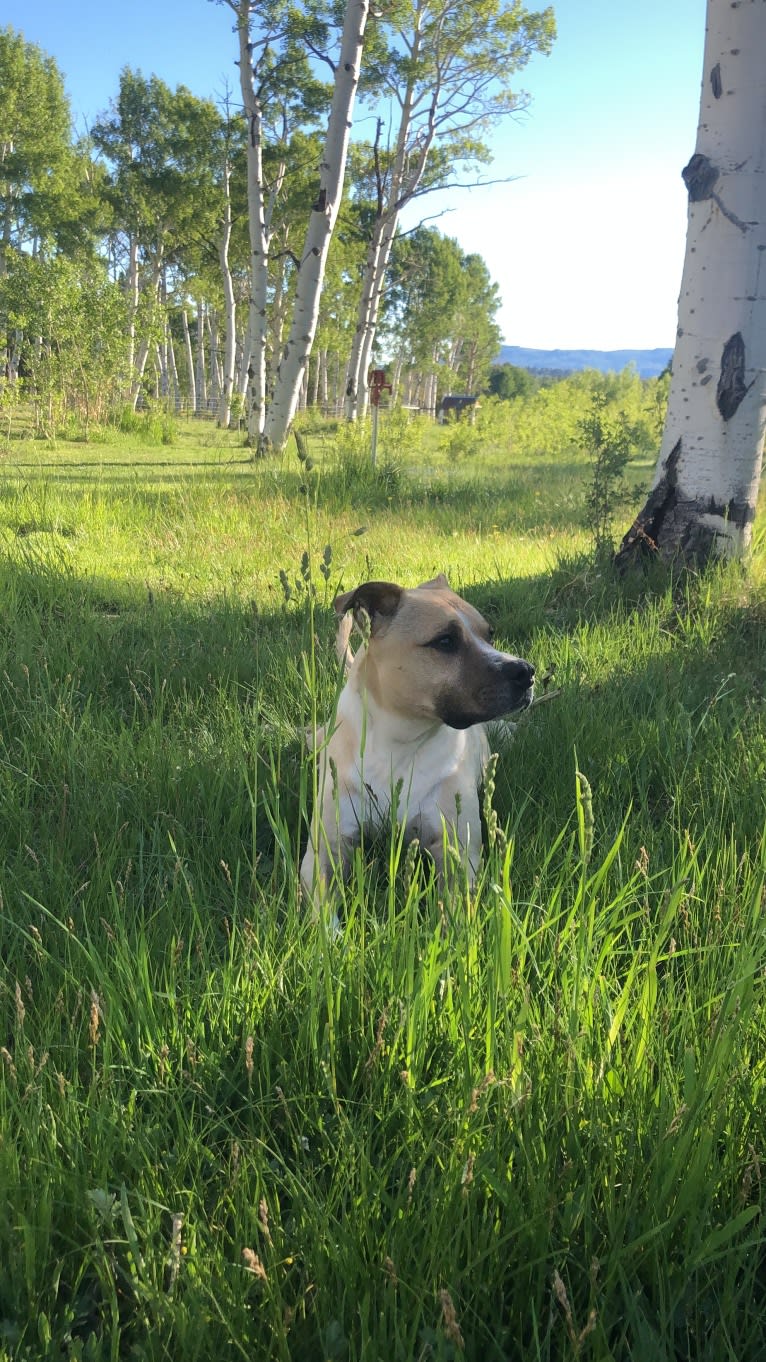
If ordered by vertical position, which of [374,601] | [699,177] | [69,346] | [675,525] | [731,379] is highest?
[69,346]

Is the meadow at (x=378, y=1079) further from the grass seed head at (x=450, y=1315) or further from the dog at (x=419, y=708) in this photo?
the dog at (x=419, y=708)

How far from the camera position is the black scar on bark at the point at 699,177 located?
5.00m

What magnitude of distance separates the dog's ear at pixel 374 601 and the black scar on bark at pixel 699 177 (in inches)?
151

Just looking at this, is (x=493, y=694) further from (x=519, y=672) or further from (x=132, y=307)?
(x=132, y=307)

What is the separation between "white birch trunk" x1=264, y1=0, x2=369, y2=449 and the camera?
12.5 m

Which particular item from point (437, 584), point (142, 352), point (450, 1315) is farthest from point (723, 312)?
point (142, 352)

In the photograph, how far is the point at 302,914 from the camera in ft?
7.01

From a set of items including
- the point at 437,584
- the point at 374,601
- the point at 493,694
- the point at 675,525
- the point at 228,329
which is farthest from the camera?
the point at 228,329

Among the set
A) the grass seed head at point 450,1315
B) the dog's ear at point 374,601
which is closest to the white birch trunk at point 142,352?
the dog's ear at point 374,601

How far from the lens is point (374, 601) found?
3.02 meters

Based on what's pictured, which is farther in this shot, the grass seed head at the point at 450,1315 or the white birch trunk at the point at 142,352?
the white birch trunk at the point at 142,352

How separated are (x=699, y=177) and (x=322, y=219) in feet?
31.5

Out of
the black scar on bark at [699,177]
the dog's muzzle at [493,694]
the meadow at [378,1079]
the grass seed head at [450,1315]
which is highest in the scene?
the black scar on bark at [699,177]

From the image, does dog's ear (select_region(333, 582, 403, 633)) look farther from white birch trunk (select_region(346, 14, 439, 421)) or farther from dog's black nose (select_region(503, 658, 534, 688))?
white birch trunk (select_region(346, 14, 439, 421))
